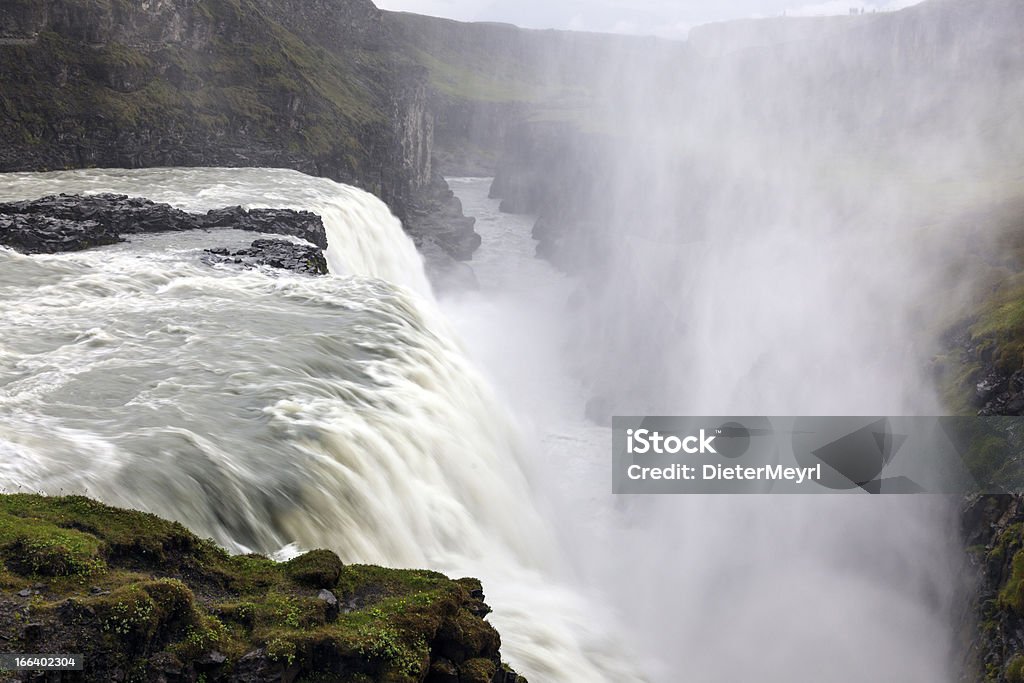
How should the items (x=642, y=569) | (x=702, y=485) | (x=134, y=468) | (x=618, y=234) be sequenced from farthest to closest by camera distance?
(x=618, y=234) → (x=702, y=485) → (x=642, y=569) → (x=134, y=468)

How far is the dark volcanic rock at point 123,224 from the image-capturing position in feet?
97.1

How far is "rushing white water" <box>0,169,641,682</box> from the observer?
14688 mm

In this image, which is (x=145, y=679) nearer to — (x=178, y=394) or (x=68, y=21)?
(x=178, y=394)

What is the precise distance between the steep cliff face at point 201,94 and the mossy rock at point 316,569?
136ft

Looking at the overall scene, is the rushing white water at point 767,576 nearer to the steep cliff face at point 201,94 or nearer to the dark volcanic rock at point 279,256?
the dark volcanic rock at point 279,256

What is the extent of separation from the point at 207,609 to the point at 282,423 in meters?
8.15

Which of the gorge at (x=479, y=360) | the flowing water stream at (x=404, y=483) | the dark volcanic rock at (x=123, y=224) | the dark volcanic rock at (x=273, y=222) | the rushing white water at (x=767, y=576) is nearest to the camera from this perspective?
the gorge at (x=479, y=360)

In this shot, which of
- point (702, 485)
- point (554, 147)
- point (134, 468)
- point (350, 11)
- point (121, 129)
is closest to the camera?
point (134, 468)

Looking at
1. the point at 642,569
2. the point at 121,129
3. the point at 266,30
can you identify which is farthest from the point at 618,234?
the point at 642,569

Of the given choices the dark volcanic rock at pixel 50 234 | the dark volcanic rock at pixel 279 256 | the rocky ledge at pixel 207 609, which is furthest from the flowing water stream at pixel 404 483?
the rocky ledge at pixel 207 609

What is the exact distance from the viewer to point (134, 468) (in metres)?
14.7

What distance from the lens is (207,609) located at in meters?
9.79

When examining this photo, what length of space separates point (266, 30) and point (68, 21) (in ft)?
76.4

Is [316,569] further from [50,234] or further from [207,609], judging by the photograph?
[50,234]
